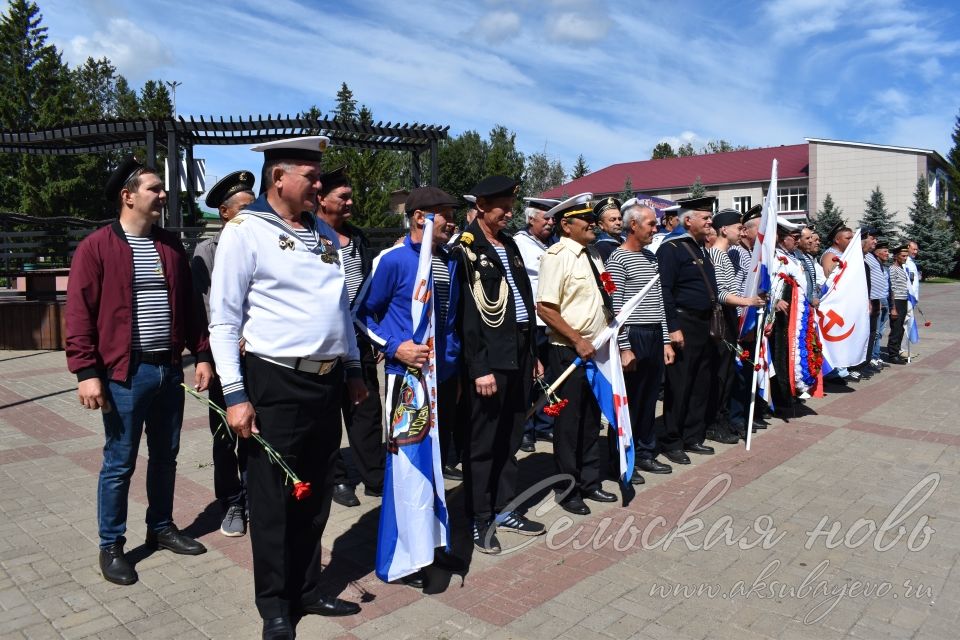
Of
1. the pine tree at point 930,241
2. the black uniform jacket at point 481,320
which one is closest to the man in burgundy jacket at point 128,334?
the black uniform jacket at point 481,320

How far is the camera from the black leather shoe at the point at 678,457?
19.8 feet

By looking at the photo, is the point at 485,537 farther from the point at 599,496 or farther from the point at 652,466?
the point at 652,466

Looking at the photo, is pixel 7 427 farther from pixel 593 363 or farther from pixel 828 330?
pixel 828 330

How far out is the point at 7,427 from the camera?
280 inches

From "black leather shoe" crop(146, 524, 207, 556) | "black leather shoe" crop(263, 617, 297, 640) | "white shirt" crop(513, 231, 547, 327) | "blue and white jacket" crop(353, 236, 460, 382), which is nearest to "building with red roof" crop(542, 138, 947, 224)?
"white shirt" crop(513, 231, 547, 327)

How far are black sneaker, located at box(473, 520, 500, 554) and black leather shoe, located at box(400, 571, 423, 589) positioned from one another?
1.79 ft

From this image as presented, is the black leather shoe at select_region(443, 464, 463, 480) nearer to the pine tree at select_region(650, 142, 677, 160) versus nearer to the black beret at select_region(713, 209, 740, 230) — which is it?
the black beret at select_region(713, 209, 740, 230)

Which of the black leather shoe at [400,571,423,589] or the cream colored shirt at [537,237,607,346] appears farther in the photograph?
the cream colored shirt at [537,237,607,346]

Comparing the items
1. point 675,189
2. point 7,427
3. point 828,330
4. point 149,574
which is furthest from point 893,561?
point 675,189

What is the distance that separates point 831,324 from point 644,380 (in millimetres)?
4345

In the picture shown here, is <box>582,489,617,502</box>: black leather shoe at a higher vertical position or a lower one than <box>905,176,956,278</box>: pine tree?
lower

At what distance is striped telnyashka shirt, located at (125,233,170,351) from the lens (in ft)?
12.3

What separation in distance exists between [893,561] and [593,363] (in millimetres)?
2096

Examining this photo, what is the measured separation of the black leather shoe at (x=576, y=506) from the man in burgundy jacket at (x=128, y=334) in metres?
2.51
